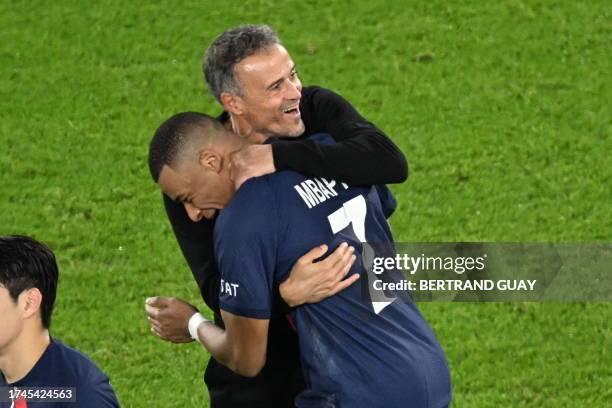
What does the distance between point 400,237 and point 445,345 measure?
1.06 m

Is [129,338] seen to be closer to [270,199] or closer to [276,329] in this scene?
[276,329]

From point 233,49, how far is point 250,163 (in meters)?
0.57

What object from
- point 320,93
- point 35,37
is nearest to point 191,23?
point 35,37

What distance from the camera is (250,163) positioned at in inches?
213

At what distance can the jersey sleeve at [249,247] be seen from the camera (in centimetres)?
529

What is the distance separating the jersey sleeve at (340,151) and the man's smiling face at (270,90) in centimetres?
17

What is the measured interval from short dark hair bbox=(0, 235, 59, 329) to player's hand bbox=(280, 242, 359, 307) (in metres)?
0.81

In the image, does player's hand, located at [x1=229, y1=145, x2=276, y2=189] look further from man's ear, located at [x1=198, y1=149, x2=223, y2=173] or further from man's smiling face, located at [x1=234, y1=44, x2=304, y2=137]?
man's smiling face, located at [x1=234, y1=44, x2=304, y2=137]

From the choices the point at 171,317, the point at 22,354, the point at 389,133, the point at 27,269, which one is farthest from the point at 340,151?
the point at 389,133

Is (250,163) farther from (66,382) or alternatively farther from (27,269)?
(66,382)

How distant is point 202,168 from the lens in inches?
215

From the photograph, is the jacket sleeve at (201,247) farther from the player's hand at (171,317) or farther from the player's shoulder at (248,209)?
the player's shoulder at (248,209)

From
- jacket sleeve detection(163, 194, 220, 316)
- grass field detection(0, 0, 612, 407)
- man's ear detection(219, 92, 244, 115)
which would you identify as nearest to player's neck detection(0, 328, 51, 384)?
jacket sleeve detection(163, 194, 220, 316)

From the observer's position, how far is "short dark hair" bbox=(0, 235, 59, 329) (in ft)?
17.5
